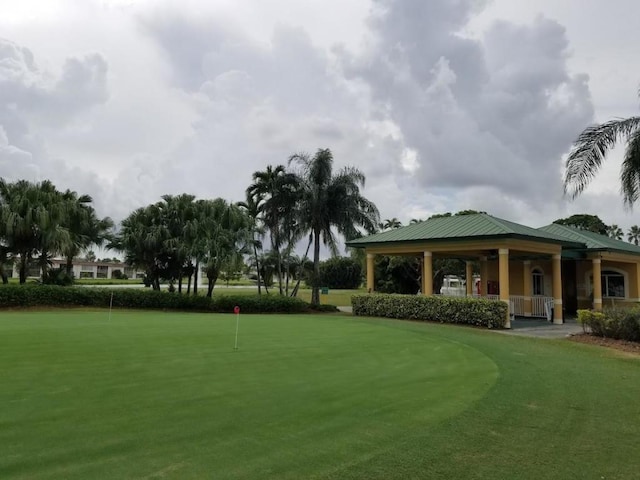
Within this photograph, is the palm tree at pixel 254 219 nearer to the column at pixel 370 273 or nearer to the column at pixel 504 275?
the column at pixel 370 273

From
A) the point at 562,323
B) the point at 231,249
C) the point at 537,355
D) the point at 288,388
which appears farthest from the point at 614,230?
the point at 288,388

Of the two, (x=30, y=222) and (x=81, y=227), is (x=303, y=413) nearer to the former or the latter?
(x=30, y=222)

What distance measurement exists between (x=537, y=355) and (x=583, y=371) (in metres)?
2.38

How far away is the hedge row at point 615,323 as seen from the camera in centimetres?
1521

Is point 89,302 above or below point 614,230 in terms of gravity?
below

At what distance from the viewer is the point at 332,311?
95.2ft

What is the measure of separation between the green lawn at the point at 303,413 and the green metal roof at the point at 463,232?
11413mm

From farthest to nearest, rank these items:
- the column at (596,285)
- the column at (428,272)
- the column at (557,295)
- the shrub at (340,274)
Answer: the shrub at (340,274) → the column at (596,285) → the column at (428,272) → the column at (557,295)

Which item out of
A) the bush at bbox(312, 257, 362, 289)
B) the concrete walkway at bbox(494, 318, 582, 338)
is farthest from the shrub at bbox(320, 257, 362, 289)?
the concrete walkway at bbox(494, 318, 582, 338)

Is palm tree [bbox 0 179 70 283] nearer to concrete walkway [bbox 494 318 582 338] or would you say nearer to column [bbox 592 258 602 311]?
concrete walkway [bbox 494 318 582 338]

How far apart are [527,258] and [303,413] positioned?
24718 mm

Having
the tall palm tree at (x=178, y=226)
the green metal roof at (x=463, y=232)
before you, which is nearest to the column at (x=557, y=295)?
the green metal roof at (x=463, y=232)

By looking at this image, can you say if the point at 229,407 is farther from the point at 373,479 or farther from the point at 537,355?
the point at 537,355

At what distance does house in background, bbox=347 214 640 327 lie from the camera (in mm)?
22844
